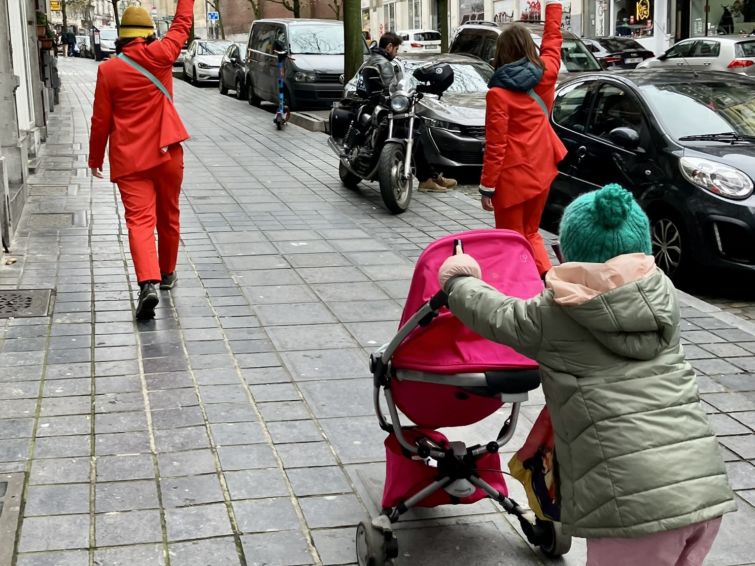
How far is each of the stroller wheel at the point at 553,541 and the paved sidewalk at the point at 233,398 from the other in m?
0.08

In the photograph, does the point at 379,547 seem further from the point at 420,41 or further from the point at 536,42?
the point at 420,41

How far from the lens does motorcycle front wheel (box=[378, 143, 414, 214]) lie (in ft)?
35.0

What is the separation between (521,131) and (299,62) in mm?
13816

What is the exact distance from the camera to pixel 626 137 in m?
8.87

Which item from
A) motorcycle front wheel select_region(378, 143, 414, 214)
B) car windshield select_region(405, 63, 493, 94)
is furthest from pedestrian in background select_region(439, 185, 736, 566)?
car windshield select_region(405, 63, 493, 94)

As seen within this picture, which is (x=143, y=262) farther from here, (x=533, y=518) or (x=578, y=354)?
(x=578, y=354)

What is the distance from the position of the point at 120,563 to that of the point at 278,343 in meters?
2.77

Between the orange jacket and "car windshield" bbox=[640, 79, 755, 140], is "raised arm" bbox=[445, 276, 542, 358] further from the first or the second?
"car windshield" bbox=[640, 79, 755, 140]

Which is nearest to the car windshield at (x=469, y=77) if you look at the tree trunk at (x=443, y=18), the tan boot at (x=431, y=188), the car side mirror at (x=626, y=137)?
the tan boot at (x=431, y=188)

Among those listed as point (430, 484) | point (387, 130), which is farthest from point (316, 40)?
point (430, 484)

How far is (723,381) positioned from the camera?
5867 millimetres

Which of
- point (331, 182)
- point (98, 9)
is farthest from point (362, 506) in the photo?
point (98, 9)

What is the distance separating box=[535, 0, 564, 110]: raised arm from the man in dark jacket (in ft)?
12.5

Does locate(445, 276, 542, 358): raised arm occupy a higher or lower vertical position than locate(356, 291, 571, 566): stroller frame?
higher
